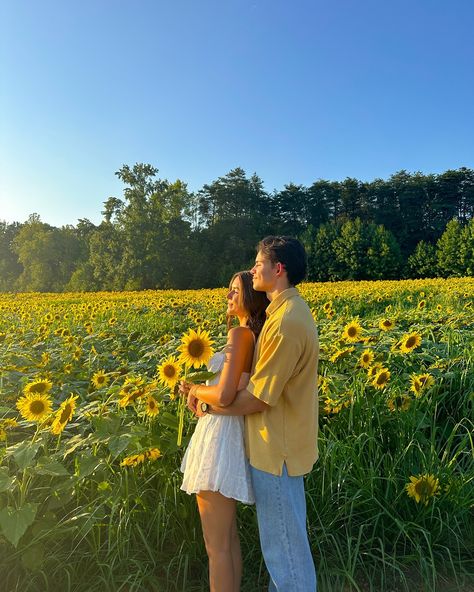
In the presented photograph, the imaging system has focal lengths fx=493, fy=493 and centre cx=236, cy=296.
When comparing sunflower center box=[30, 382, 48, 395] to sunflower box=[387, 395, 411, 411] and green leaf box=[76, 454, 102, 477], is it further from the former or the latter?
sunflower box=[387, 395, 411, 411]

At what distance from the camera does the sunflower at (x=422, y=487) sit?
A: 93.0 inches

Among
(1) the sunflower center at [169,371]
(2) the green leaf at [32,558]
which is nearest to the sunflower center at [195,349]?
(1) the sunflower center at [169,371]

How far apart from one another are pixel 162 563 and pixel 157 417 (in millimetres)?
641

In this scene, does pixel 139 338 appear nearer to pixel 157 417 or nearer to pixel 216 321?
pixel 216 321

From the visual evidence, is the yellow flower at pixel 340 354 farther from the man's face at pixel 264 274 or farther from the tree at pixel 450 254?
the tree at pixel 450 254

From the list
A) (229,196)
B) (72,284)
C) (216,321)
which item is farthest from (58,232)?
(216,321)

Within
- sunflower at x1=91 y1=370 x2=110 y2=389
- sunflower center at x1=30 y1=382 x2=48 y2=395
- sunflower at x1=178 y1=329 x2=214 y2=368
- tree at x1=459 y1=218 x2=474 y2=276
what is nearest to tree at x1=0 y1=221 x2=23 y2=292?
tree at x1=459 y1=218 x2=474 y2=276

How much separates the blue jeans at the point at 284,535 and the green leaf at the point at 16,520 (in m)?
0.83

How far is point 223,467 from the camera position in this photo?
1730 millimetres

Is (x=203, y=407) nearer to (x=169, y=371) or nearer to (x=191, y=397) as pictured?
(x=191, y=397)

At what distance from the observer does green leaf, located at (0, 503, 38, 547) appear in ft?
5.62

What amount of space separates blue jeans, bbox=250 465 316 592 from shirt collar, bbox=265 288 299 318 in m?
0.54

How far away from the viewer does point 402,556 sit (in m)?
2.27

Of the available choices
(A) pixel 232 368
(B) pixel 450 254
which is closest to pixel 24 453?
(A) pixel 232 368
